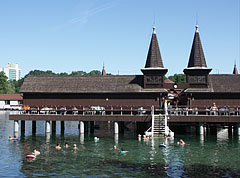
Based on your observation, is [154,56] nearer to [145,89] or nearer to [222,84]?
[145,89]

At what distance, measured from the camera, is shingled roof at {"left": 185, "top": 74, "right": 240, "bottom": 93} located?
47.8m

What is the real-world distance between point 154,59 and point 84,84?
36.5ft

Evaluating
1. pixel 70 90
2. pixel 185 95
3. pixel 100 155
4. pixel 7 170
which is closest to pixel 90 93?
pixel 70 90

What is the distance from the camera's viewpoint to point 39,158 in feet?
99.6

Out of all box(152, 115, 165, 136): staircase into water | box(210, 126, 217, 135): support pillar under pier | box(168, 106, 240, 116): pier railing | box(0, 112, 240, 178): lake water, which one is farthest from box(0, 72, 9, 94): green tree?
box(152, 115, 165, 136): staircase into water

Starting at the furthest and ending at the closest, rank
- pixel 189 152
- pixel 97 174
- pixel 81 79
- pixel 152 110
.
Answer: pixel 81 79 < pixel 152 110 < pixel 189 152 < pixel 97 174

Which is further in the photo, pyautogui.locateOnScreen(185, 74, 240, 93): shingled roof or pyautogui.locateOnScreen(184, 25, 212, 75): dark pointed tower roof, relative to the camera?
pyautogui.locateOnScreen(184, 25, 212, 75): dark pointed tower roof

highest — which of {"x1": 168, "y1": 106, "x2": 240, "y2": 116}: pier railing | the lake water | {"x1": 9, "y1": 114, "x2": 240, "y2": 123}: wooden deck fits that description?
{"x1": 168, "y1": 106, "x2": 240, "y2": 116}: pier railing

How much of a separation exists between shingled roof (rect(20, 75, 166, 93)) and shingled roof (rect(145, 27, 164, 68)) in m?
2.71

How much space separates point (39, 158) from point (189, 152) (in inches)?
571

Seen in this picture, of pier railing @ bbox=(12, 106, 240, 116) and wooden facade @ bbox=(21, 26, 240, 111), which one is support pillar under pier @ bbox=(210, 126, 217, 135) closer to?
pier railing @ bbox=(12, 106, 240, 116)

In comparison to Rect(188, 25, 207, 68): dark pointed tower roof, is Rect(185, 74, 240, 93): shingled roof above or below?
below

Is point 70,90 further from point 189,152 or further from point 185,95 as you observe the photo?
point 189,152

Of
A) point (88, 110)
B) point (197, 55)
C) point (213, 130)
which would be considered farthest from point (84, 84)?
point (213, 130)
